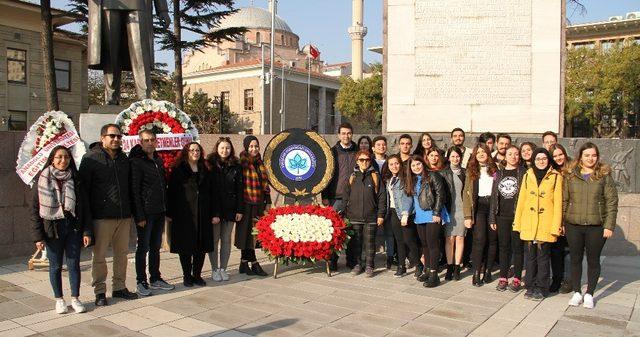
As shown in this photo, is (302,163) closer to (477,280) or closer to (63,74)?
(477,280)

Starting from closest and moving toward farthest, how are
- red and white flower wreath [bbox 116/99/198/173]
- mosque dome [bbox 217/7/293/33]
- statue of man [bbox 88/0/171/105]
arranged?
red and white flower wreath [bbox 116/99/198/173], statue of man [bbox 88/0/171/105], mosque dome [bbox 217/7/293/33]

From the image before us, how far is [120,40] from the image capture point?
813cm

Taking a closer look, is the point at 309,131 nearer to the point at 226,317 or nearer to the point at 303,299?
the point at 303,299

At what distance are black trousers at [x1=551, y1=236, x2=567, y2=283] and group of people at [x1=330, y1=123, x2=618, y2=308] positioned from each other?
1cm

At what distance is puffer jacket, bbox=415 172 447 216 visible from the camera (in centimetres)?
670

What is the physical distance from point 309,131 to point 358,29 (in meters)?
54.4

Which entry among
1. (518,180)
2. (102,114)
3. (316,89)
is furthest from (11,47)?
(316,89)

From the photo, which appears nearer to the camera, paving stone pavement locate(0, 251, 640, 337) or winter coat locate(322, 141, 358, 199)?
paving stone pavement locate(0, 251, 640, 337)

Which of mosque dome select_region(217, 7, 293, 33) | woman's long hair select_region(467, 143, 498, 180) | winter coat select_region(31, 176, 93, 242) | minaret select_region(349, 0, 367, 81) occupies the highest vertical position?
mosque dome select_region(217, 7, 293, 33)

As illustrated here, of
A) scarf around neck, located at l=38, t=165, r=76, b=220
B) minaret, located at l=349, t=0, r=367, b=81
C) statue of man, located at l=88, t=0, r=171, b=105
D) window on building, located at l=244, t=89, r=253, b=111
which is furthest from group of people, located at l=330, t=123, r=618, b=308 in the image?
window on building, located at l=244, t=89, r=253, b=111

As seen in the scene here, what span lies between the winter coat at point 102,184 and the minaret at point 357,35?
176 feet

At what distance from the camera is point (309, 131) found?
7.36 m

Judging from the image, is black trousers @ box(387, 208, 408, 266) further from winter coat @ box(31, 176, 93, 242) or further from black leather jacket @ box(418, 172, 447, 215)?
winter coat @ box(31, 176, 93, 242)

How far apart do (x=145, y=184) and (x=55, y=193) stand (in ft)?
3.12
